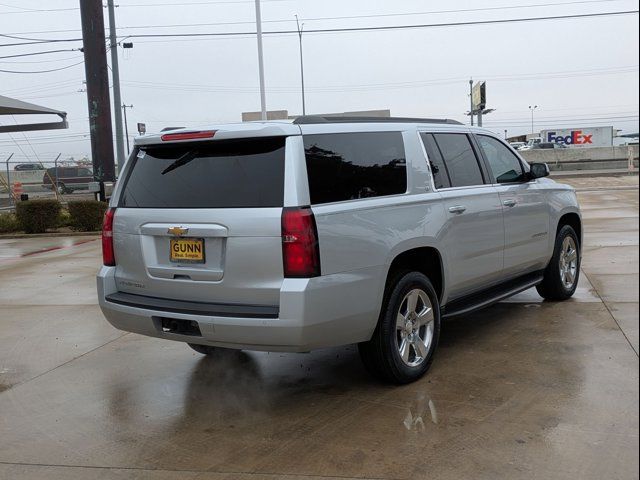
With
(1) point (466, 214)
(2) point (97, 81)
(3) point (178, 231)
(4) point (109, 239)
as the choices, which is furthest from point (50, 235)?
(1) point (466, 214)

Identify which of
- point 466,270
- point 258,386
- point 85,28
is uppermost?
point 85,28

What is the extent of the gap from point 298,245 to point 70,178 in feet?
124

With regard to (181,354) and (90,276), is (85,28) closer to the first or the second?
(90,276)

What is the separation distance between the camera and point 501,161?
20.2 ft

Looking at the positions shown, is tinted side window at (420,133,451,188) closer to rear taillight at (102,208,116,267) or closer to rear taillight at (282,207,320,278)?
rear taillight at (282,207,320,278)

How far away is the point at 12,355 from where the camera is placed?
595cm

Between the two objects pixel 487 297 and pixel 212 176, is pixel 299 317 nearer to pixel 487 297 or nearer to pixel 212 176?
pixel 212 176

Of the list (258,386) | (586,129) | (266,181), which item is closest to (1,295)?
(258,386)

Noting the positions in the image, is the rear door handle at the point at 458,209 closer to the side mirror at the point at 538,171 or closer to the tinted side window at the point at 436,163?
the tinted side window at the point at 436,163

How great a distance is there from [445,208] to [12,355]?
13.7 feet

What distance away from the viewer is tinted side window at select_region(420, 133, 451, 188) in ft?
16.7

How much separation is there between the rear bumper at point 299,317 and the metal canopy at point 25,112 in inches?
488

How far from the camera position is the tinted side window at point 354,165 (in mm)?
4125

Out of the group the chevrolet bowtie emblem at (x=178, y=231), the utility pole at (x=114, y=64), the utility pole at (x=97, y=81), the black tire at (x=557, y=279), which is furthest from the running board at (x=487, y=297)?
the utility pole at (x=114, y=64)
